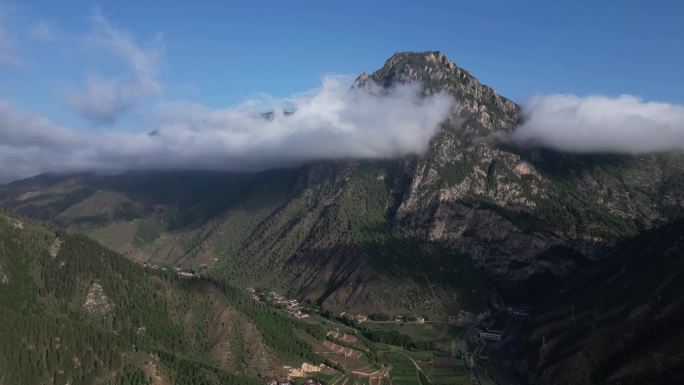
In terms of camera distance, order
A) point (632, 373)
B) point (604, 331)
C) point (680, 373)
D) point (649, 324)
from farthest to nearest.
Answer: point (604, 331) < point (649, 324) < point (632, 373) < point (680, 373)

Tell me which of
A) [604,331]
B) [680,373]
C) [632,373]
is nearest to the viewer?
[680,373]

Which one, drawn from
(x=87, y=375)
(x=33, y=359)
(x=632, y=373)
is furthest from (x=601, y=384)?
(x=33, y=359)

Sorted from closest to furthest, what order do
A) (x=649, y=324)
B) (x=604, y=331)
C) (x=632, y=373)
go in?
1. (x=632, y=373)
2. (x=649, y=324)
3. (x=604, y=331)

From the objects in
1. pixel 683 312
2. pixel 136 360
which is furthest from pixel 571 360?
pixel 136 360

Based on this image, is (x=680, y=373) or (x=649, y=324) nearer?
(x=680, y=373)

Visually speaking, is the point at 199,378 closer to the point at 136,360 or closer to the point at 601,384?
the point at 136,360

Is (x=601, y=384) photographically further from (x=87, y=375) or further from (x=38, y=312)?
(x=38, y=312)

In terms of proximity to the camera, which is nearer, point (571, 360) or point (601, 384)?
point (601, 384)

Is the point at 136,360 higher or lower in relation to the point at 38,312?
lower

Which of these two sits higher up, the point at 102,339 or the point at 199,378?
the point at 102,339
